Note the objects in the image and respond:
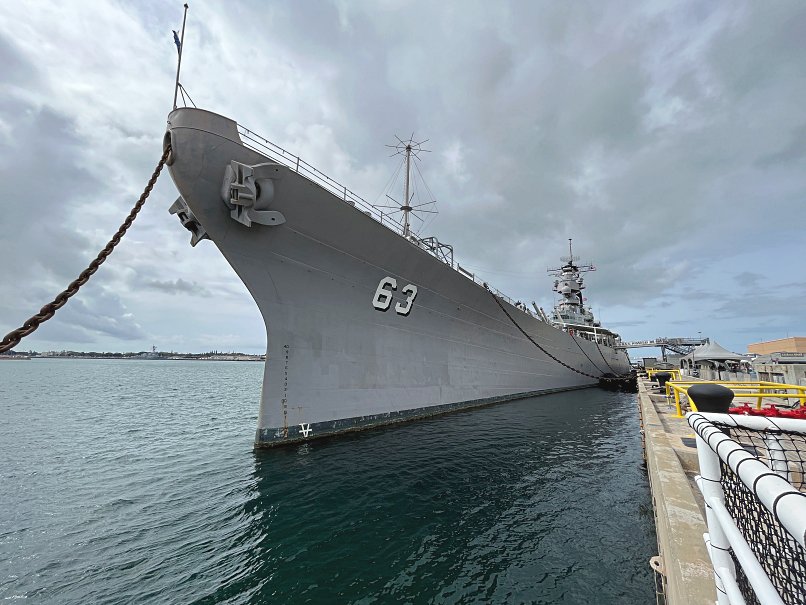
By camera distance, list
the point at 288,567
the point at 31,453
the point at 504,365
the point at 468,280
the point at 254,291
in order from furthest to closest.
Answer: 1. the point at 504,365
2. the point at 468,280
3. the point at 31,453
4. the point at 254,291
5. the point at 288,567

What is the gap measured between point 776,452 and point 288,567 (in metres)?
4.73

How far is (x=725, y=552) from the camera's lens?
1.50 meters

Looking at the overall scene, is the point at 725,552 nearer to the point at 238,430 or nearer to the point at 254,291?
the point at 254,291

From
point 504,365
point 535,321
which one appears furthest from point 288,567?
point 535,321

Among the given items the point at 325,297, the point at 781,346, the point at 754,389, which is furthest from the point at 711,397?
the point at 781,346

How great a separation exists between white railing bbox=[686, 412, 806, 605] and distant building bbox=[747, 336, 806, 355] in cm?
5859

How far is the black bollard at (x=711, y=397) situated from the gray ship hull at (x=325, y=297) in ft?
25.8

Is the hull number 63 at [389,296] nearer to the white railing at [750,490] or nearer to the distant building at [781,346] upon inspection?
the white railing at [750,490]

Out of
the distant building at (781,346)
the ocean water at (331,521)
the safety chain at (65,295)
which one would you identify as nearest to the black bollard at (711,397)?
the ocean water at (331,521)

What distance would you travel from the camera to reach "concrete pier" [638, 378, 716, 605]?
2.16 meters

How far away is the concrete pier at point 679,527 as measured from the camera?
7.08ft

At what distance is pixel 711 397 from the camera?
2754mm

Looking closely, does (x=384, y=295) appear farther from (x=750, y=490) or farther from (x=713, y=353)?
(x=713, y=353)

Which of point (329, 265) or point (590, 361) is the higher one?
point (329, 265)
